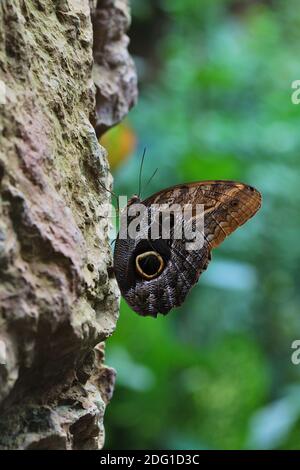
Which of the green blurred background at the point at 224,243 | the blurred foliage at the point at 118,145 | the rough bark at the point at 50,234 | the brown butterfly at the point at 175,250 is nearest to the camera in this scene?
the rough bark at the point at 50,234

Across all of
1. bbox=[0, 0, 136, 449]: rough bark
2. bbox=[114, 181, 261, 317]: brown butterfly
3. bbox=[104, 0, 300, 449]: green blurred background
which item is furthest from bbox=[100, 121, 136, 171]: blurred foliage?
bbox=[0, 0, 136, 449]: rough bark

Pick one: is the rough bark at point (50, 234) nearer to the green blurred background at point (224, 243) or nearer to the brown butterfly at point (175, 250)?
the brown butterfly at point (175, 250)

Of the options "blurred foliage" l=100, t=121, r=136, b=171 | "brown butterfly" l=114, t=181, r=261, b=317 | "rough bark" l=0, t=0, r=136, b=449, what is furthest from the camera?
"blurred foliage" l=100, t=121, r=136, b=171

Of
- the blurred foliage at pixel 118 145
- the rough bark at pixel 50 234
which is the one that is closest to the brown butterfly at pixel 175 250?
the rough bark at pixel 50 234

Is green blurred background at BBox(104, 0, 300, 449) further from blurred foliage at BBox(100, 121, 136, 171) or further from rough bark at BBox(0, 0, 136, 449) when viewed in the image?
rough bark at BBox(0, 0, 136, 449)

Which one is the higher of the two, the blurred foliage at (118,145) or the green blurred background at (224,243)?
the blurred foliage at (118,145)

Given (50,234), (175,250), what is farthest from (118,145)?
(50,234)
